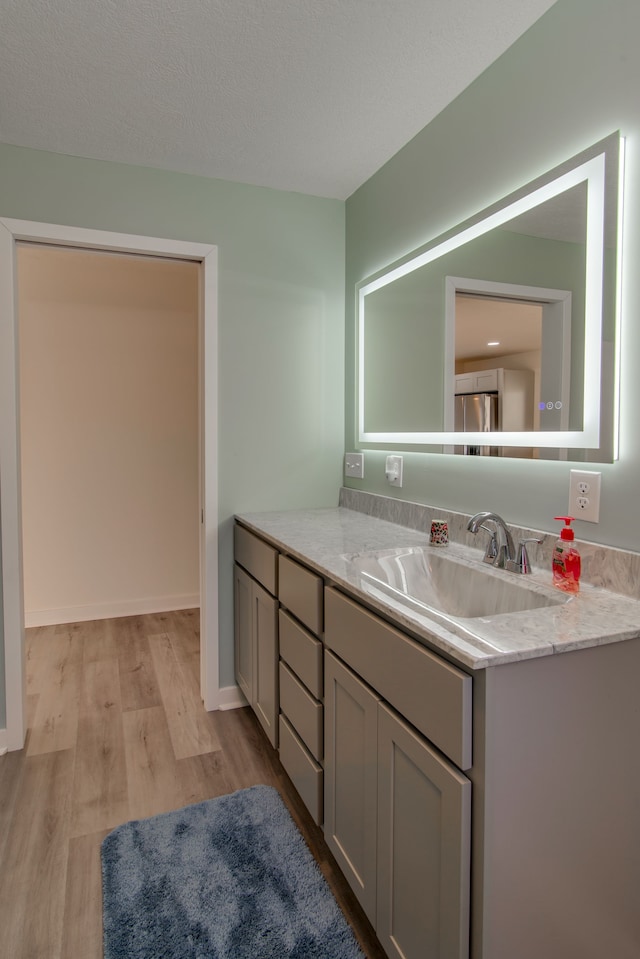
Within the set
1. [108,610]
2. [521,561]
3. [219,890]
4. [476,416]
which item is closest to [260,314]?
[476,416]

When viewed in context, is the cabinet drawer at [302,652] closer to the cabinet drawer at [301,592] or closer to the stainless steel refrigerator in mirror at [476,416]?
the cabinet drawer at [301,592]

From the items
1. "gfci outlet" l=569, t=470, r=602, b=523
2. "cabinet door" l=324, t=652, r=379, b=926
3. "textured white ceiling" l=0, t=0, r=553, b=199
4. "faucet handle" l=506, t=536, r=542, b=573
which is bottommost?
"cabinet door" l=324, t=652, r=379, b=926

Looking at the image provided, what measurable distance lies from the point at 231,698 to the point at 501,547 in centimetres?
154

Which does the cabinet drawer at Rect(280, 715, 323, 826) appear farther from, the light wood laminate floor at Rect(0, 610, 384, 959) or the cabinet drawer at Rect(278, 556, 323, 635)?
the cabinet drawer at Rect(278, 556, 323, 635)

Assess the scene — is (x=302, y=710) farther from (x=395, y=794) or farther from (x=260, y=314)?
(x=260, y=314)

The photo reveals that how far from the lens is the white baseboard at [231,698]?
8.01 ft

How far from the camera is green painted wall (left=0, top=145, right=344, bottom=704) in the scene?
222cm

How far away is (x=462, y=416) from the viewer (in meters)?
1.78

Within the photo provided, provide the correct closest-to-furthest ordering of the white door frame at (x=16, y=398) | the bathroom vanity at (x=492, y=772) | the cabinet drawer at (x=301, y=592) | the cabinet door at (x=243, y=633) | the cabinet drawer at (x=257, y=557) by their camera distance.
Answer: the bathroom vanity at (x=492, y=772), the cabinet drawer at (x=301, y=592), the cabinet drawer at (x=257, y=557), the white door frame at (x=16, y=398), the cabinet door at (x=243, y=633)

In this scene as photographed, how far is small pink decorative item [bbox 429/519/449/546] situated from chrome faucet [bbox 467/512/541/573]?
0.71 ft

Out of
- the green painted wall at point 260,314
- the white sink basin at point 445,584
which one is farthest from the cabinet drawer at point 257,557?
the white sink basin at point 445,584

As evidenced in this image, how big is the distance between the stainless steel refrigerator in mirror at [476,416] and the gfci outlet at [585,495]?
0.30 metres

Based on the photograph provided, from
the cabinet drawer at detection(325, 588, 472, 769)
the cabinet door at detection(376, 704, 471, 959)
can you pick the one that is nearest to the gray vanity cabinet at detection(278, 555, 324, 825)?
the cabinet drawer at detection(325, 588, 472, 769)

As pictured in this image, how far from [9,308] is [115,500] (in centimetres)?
176
